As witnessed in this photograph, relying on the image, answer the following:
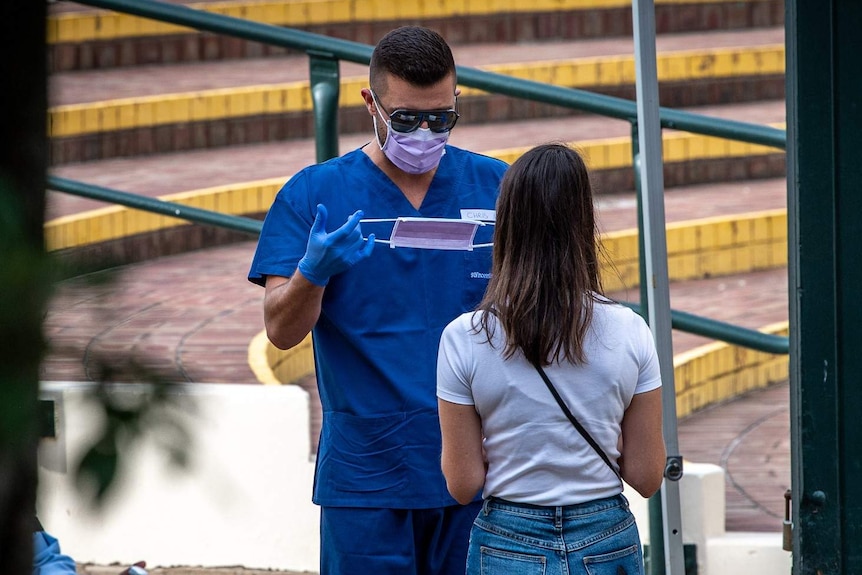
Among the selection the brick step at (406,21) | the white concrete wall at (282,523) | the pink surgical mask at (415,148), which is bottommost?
the white concrete wall at (282,523)

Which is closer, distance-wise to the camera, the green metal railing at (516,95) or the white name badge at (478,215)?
the white name badge at (478,215)

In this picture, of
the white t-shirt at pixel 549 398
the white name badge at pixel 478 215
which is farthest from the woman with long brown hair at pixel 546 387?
the white name badge at pixel 478 215

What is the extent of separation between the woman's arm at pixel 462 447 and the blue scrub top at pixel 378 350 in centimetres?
29

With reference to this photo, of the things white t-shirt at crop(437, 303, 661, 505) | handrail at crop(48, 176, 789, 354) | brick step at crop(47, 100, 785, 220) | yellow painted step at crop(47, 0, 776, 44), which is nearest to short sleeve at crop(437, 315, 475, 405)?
white t-shirt at crop(437, 303, 661, 505)

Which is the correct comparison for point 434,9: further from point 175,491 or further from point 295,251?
point 175,491

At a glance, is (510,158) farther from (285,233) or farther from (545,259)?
(545,259)

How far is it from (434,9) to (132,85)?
2707 mm

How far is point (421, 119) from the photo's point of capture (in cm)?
229

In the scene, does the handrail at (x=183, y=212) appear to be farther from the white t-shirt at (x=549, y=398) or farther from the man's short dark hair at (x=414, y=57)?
the white t-shirt at (x=549, y=398)

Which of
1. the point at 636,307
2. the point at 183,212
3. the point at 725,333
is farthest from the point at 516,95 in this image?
the point at 183,212

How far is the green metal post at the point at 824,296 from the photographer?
263 cm

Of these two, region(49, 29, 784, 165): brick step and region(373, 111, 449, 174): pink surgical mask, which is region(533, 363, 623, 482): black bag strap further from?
region(49, 29, 784, 165): brick step

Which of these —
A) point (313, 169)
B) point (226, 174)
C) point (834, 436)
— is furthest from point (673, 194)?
point (313, 169)

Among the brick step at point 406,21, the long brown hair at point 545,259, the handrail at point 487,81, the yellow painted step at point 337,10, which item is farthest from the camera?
the brick step at point 406,21
